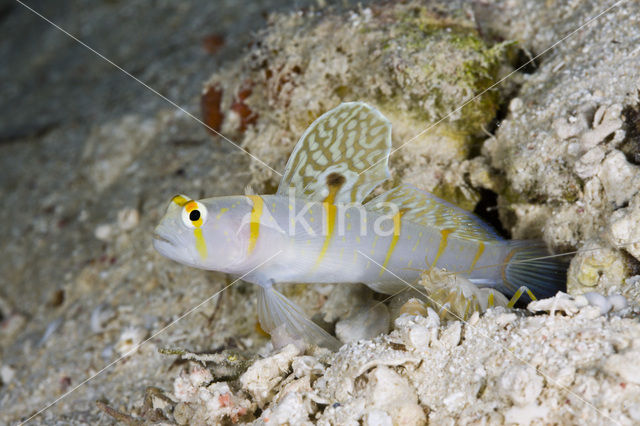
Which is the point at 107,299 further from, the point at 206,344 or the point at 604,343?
the point at 604,343

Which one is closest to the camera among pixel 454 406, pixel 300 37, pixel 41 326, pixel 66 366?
pixel 454 406

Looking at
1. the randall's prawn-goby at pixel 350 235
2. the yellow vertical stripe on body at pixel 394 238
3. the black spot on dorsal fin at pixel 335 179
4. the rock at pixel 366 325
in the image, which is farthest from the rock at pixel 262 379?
the black spot on dorsal fin at pixel 335 179

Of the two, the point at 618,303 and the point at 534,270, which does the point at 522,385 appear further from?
the point at 534,270

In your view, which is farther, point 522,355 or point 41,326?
point 41,326

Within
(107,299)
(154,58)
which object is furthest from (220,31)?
(107,299)

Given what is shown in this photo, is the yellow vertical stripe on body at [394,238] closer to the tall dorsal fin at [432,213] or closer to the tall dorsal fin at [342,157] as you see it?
the tall dorsal fin at [432,213]

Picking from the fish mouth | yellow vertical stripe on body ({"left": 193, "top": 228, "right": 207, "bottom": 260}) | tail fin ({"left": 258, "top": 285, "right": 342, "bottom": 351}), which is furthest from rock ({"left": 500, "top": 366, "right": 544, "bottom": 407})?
the fish mouth

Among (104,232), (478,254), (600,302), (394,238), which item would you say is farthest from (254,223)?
(104,232)
